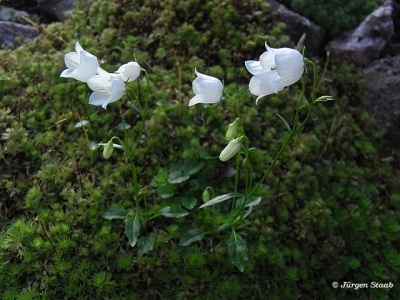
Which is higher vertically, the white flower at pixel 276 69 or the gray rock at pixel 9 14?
the white flower at pixel 276 69

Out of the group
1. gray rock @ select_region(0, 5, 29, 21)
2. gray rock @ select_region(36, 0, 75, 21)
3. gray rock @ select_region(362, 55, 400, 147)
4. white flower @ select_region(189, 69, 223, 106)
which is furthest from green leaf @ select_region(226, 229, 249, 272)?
gray rock @ select_region(0, 5, 29, 21)

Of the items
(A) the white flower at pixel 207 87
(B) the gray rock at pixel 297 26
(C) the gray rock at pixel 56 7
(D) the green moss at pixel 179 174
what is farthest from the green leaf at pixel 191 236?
(C) the gray rock at pixel 56 7

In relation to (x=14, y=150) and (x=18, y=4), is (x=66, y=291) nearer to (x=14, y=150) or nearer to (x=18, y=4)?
(x=14, y=150)

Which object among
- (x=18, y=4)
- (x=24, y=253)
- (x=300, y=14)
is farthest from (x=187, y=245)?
(x=18, y=4)

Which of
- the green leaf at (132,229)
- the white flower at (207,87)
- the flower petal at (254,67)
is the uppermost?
the flower petal at (254,67)

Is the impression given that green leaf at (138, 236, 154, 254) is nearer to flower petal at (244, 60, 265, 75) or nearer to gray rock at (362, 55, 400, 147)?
flower petal at (244, 60, 265, 75)

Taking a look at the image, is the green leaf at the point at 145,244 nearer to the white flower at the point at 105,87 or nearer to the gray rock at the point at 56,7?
the white flower at the point at 105,87
